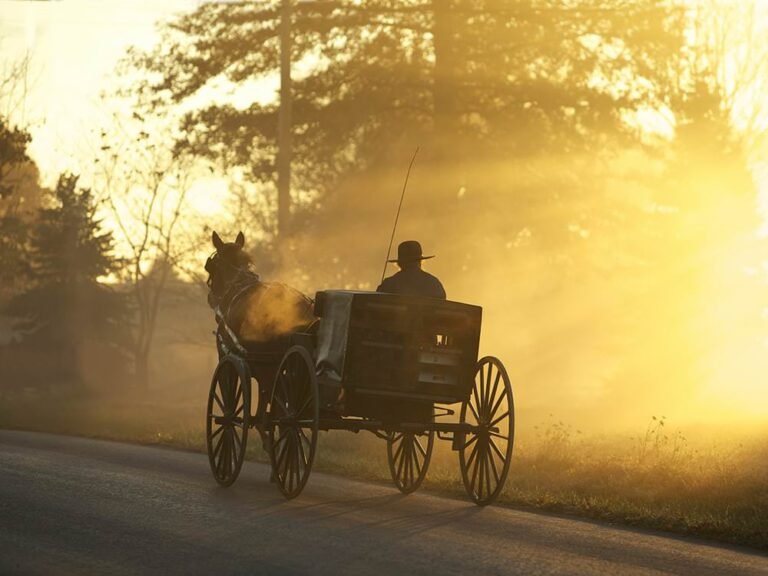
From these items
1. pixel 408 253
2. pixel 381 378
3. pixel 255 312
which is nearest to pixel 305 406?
pixel 381 378

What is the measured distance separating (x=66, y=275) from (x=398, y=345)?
44638mm

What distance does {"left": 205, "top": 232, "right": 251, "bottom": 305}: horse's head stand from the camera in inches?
566

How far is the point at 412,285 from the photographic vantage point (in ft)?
40.0

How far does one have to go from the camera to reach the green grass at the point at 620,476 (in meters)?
11.5

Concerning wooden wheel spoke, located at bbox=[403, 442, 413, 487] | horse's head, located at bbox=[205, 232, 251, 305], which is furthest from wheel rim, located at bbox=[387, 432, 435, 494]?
horse's head, located at bbox=[205, 232, 251, 305]

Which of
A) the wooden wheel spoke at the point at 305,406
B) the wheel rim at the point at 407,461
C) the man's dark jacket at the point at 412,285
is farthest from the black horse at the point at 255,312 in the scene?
the wheel rim at the point at 407,461

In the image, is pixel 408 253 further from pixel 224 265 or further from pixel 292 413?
pixel 224 265

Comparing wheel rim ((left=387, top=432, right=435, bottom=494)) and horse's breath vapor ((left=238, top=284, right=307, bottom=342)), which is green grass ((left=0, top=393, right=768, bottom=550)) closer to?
wheel rim ((left=387, top=432, right=435, bottom=494))

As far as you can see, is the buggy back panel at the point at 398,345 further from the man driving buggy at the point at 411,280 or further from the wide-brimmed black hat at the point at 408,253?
the wide-brimmed black hat at the point at 408,253

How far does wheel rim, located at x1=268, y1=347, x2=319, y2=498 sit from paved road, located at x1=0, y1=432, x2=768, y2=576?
0.28m

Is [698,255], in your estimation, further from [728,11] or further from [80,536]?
[80,536]

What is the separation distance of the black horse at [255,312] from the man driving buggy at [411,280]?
1.13 m

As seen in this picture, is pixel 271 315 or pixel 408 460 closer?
pixel 408 460

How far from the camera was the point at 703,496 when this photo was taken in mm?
12836
